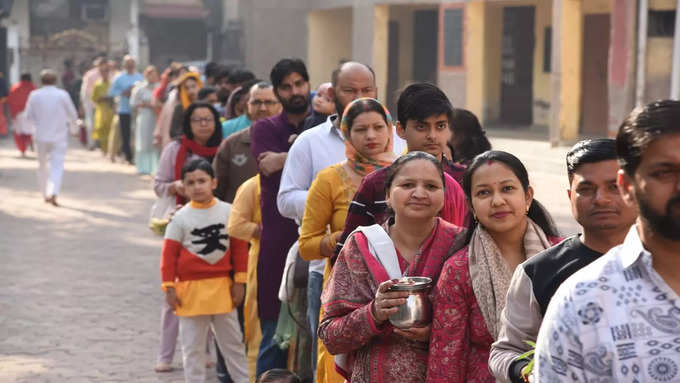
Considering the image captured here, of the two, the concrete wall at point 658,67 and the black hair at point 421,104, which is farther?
the concrete wall at point 658,67

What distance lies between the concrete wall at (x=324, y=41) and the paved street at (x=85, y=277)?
13183mm

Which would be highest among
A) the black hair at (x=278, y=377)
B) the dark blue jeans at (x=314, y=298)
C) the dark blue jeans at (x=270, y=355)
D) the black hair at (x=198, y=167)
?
the black hair at (x=198, y=167)

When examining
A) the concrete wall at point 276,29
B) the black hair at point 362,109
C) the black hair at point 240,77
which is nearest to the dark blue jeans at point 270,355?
the black hair at point 362,109

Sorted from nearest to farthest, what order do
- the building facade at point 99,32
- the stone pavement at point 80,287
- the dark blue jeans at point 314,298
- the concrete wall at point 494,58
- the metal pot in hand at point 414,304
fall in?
1. the metal pot in hand at point 414,304
2. the dark blue jeans at point 314,298
3. the stone pavement at point 80,287
4. the concrete wall at point 494,58
5. the building facade at point 99,32

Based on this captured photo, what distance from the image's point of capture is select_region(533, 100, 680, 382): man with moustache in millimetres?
2129

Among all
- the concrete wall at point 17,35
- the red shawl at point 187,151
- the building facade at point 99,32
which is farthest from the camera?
the building facade at point 99,32

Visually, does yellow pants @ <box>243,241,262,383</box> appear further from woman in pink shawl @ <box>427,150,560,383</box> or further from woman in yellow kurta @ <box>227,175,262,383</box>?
woman in pink shawl @ <box>427,150,560,383</box>

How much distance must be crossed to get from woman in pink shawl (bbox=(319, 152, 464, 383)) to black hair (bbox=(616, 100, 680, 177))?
5.18 feet

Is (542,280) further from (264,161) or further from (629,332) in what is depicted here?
(264,161)

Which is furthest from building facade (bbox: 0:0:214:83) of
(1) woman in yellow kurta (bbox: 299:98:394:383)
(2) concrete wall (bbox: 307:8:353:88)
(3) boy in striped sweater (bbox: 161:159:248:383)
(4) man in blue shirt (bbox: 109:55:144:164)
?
(1) woman in yellow kurta (bbox: 299:98:394:383)

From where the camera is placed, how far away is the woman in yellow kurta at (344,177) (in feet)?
16.5

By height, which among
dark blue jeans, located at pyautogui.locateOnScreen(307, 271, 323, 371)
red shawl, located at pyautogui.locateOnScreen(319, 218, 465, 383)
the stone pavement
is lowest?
the stone pavement

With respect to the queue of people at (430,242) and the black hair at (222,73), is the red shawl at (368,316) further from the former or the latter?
the black hair at (222,73)

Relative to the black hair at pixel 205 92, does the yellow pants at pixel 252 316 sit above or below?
below
